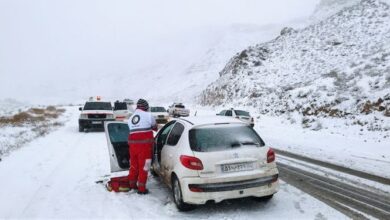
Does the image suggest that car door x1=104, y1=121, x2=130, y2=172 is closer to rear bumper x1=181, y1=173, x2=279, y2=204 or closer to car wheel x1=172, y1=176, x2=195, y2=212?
car wheel x1=172, y1=176, x2=195, y2=212

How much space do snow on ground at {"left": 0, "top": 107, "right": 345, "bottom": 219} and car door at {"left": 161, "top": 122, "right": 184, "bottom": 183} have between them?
0.58m

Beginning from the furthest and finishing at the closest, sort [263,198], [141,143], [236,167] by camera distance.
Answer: [141,143] → [263,198] → [236,167]

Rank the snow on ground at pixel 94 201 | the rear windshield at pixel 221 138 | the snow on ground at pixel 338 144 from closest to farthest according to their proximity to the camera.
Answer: the snow on ground at pixel 94 201 → the rear windshield at pixel 221 138 → the snow on ground at pixel 338 144

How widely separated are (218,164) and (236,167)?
1.04 feet

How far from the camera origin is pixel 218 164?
241 inches

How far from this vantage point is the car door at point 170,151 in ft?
22.5

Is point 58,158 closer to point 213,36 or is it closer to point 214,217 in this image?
point 214,217

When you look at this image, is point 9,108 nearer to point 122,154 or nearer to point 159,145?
point 122,154

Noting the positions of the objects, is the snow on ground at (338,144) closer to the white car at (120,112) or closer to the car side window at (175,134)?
the car side window at (175,134)

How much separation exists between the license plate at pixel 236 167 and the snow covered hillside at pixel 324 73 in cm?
1278

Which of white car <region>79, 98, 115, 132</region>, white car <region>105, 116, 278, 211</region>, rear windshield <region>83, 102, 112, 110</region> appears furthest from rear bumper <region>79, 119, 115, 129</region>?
white car <region>105, 116, 278, 211</region>

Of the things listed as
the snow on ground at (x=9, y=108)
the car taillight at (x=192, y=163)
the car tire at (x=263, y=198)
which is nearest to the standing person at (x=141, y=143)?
the car taillight at (x=192, y=163)

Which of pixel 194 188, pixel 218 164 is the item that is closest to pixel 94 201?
pixel 194 188

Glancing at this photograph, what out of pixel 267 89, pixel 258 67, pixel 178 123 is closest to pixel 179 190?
pixel 178 123
